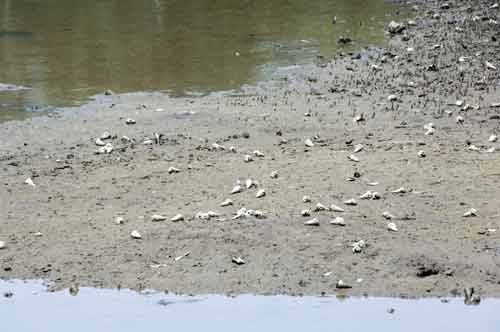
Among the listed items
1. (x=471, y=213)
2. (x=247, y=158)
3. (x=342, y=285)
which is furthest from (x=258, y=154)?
(x=342, y=285)

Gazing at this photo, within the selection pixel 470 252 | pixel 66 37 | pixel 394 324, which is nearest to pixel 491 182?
pixel 470 252

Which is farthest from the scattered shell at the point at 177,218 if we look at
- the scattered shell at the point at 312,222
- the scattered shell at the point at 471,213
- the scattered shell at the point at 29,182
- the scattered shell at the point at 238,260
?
the scattered shell at the point at 471,213

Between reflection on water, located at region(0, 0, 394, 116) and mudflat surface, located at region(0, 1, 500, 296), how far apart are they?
756 millimetres

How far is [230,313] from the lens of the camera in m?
6.09

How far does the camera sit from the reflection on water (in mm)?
12000

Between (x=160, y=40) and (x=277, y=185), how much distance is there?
6814 mm

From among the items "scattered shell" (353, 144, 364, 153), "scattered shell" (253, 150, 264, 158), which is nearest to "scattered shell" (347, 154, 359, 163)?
"scattered shell" (353, 144, 364, 153)

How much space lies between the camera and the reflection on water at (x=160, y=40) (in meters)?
12.0

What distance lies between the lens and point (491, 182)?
8086 millimetres

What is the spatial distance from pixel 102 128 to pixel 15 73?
2.98 metres

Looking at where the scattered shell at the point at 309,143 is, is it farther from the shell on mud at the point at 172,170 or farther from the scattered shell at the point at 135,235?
the scattered shell at the point at 135,235

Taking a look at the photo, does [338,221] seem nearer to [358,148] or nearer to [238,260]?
[238,260]

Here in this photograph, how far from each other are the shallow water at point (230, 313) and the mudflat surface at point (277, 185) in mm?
157

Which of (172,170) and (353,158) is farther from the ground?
(353,158)
